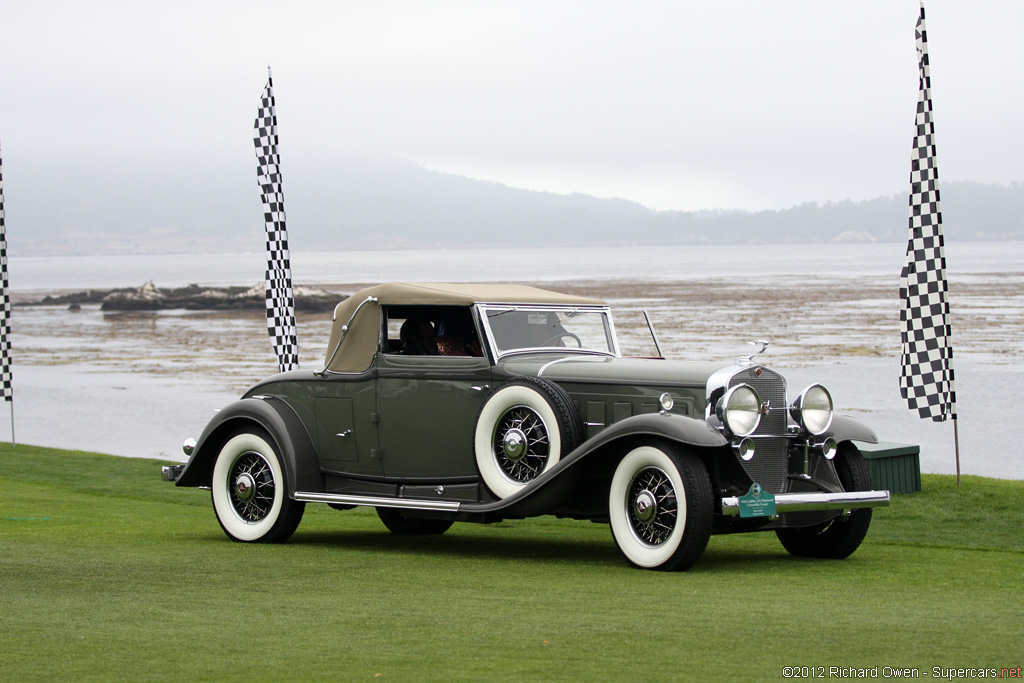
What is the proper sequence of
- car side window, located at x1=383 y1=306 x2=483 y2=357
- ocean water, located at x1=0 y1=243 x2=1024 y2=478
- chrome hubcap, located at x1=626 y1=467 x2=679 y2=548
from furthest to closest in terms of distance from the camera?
1. ocean water, located at x1=0 y1=243 x2=1024 y2=478
2. car side window, located at x1=383 y1=306 x2=483 y2=357
3. chrome hubcap, located at x1=626 y1=467 x2=679 y2=548

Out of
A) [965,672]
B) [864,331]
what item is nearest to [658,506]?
[965,672]

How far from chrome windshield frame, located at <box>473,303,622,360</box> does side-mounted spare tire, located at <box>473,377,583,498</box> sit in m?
0.53

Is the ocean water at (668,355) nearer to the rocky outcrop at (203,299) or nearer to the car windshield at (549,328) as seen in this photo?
the rocky outcrop at (203,299)

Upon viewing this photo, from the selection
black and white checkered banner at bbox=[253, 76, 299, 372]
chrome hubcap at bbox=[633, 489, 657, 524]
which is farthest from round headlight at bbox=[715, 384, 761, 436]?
black and white checkered banner at bbox=[253, 76, 299, 372]

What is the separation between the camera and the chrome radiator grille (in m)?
8.23

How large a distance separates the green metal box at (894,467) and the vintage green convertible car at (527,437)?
10.2 ft

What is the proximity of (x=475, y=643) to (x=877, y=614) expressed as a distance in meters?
2.12

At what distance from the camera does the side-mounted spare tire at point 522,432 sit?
27.0 feet

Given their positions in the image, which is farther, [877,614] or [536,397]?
[536,397]

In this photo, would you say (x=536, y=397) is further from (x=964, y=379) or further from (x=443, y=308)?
(x=964, y=379)

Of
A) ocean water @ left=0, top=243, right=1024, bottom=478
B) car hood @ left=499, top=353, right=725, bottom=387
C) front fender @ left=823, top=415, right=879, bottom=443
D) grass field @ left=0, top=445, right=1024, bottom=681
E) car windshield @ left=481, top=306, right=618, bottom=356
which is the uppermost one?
car windshield @ left=481, top=306, right=618, bottom=356

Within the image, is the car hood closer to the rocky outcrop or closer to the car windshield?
the car windshield

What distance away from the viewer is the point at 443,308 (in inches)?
373

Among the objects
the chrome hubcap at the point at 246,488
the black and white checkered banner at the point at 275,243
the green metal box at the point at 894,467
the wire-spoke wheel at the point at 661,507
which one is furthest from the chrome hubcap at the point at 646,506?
the black and white checkered banner at the point at 275,243
